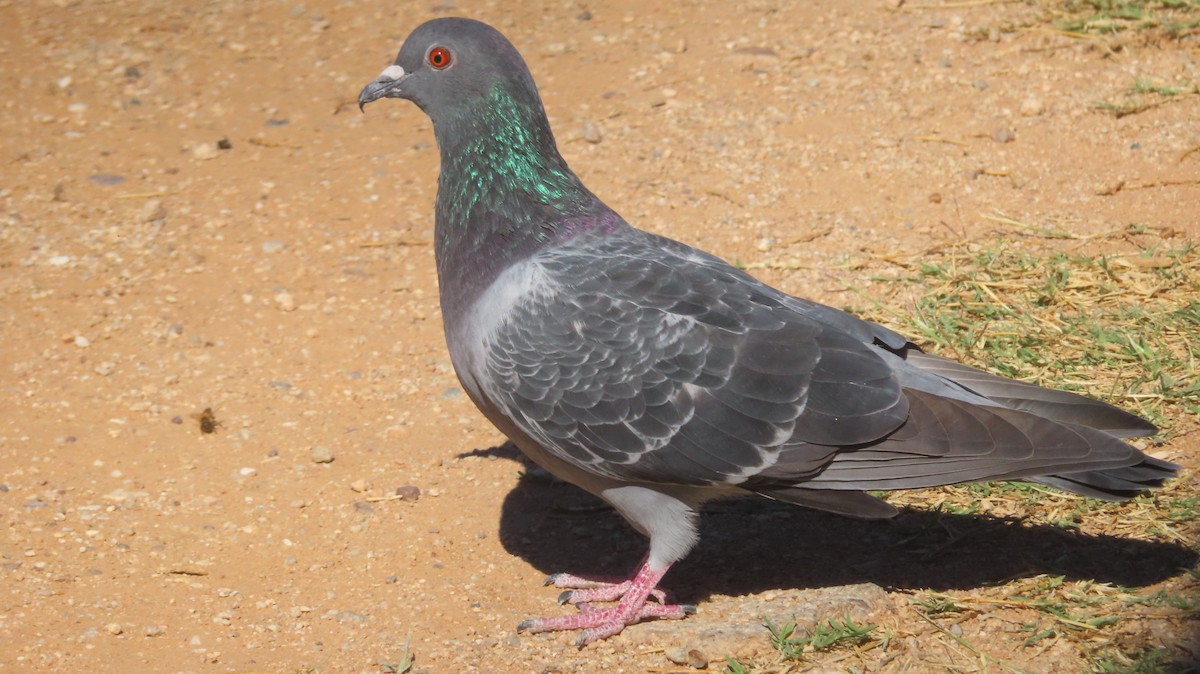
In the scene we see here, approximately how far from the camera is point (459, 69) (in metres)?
4.78

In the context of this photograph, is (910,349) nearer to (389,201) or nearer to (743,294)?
(743,294)

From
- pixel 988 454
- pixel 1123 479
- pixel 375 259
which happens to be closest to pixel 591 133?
pixel 375 259

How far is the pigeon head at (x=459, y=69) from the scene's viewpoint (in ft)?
15.6

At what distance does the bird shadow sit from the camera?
4.56 m

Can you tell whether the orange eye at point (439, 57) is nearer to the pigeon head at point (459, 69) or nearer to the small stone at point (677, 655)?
the pigeon head at point (459, 69)

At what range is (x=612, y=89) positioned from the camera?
816cm

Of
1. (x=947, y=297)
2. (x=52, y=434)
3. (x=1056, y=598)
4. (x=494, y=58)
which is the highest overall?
(x=494, y=58)

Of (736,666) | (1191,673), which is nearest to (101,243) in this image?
(736,666)

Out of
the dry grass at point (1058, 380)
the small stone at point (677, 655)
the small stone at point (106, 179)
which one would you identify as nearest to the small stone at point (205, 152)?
the small stone at point (106, 179)

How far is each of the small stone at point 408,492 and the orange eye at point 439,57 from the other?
5.91 feet

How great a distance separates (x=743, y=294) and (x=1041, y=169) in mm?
3393

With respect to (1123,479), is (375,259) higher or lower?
lower

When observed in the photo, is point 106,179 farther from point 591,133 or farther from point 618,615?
point 618,615

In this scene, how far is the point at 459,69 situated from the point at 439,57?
11cm
